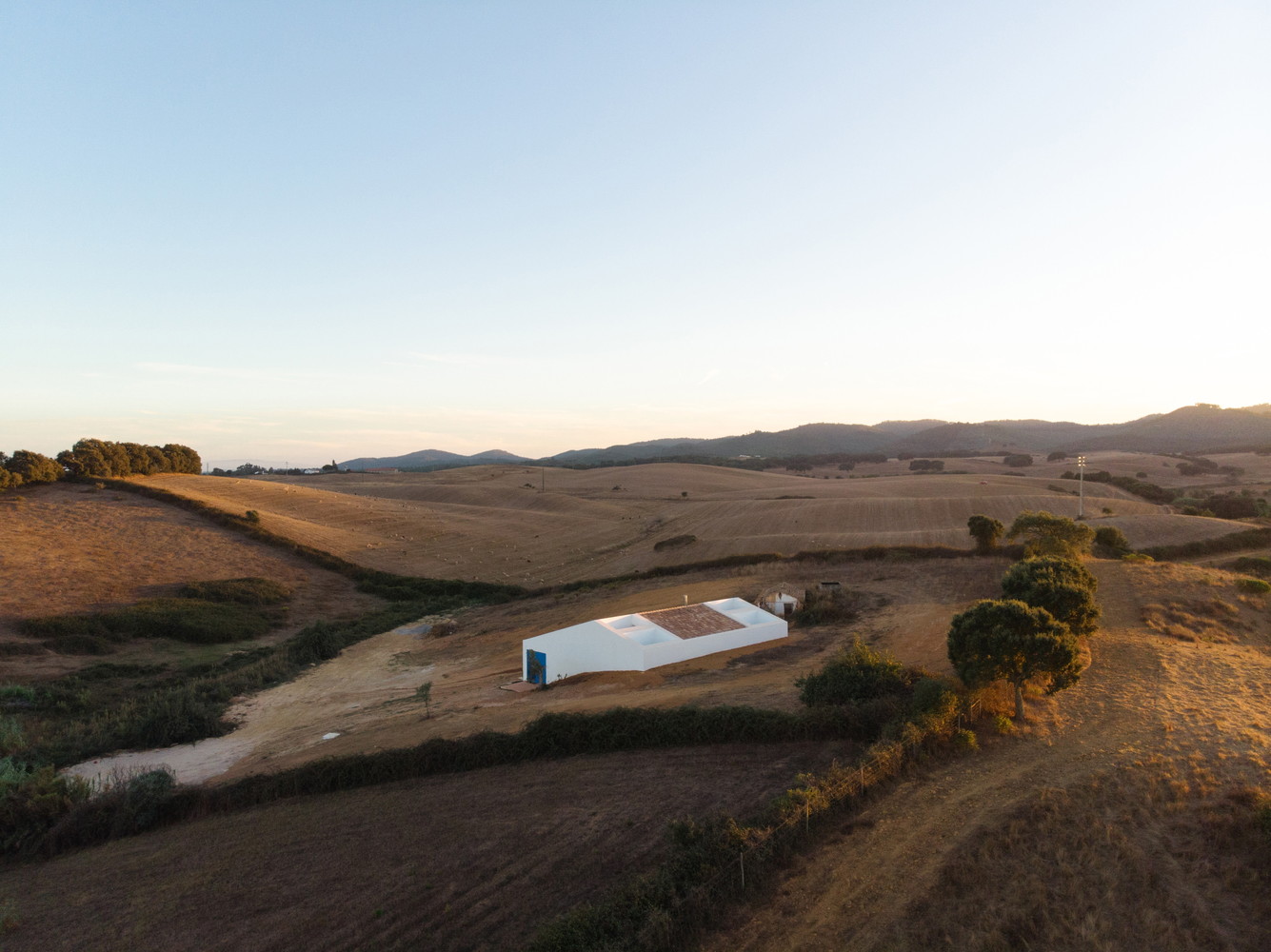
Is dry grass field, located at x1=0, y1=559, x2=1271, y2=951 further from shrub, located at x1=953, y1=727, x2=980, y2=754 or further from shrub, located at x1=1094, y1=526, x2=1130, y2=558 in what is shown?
shrub, located at x1=1094, y1=526, x2=1130, y2=558

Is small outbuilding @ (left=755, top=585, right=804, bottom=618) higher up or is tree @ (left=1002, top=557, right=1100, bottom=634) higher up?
tree @ (left=1002, top=557, right=1100, bottom=634)

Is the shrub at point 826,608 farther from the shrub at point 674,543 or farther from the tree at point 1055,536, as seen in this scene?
the shrub at point 674,543

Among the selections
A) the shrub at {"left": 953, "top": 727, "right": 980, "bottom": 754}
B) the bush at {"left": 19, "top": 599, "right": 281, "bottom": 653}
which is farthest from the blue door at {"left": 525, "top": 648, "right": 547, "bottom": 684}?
the bush at {"left": 19, "top": 599, "right": 281, "bottom": 653}

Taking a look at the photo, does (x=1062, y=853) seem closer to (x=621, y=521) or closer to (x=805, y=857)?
(x=805, y=857)

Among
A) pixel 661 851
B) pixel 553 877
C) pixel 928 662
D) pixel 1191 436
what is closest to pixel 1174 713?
pixel 928 662

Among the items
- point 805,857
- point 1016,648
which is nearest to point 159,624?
point 805,857

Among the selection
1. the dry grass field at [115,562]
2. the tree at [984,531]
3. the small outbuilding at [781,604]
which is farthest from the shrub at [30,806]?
the tree at [984,531]
